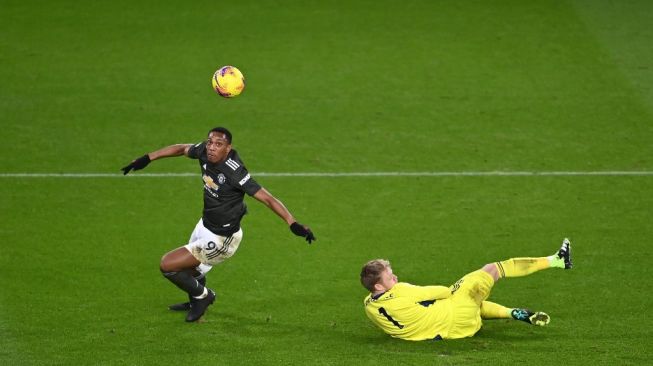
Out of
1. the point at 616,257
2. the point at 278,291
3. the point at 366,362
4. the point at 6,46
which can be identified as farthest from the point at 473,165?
the point at 6,46

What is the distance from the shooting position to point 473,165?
52.7ft

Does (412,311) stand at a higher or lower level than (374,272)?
lower

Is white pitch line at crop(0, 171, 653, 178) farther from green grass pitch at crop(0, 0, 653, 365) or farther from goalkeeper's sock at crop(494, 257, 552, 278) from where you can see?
goalkeeper's sock at crop(494, 257, 552, 278)

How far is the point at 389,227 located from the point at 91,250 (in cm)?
357

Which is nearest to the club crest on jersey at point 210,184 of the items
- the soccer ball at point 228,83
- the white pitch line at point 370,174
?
the soccer ball at point 228,83

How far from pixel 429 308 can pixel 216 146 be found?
258 cm

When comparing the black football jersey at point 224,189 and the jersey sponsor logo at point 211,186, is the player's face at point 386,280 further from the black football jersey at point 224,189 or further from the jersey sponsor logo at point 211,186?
the jersey sponsor logo at point 211,186

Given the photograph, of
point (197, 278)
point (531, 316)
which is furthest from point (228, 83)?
point (531, 316)

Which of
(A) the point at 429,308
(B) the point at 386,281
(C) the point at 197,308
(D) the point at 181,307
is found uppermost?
(B) the point at 386,281

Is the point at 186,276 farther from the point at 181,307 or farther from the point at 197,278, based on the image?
the point at 181,307

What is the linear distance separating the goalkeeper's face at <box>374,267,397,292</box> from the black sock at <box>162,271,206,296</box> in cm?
191

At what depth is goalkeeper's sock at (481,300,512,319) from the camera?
1123 cm

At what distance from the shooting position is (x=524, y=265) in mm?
11539

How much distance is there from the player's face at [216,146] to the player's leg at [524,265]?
110 inches
